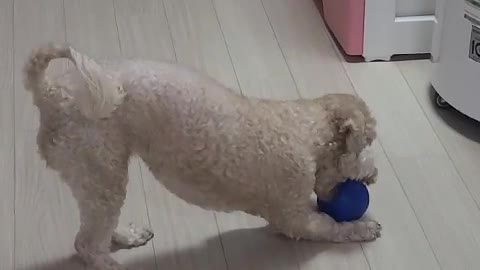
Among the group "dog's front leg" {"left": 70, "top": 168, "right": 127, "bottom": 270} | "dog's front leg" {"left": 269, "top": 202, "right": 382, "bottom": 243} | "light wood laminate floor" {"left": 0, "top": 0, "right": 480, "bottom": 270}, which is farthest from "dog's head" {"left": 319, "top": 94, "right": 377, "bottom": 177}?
"dog's front leg" {"left": 70, "top": 168, "right": 127, "bottom": 270}

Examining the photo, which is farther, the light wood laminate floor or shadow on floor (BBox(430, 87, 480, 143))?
shadow on floor (BBox(430, 87, 480, 143))

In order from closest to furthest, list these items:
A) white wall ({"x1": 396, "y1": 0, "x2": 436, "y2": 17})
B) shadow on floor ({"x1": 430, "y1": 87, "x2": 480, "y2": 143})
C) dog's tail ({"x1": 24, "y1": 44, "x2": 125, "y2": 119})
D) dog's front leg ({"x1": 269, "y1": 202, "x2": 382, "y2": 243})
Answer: dog's tail ({"x1": 24, "y1": 44, "x2": 125, "y2": 119}), dog's front leg ({"x1": 269, "y1": 202, "x2": 382, "y2": 243}), shadow on floor ({"x1": 430, "y1": 87, "x2": 480, "y2": 143}), white wall ({"x1": 396, "y1": 0, "x2": 436, "y2": 17})

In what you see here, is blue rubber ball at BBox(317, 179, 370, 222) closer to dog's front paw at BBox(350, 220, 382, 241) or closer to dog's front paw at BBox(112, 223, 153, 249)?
dog's front paw at BBox(350, 220, 382, 241)

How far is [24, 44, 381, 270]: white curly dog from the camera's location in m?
1.75

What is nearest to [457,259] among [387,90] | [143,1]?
[387,90]

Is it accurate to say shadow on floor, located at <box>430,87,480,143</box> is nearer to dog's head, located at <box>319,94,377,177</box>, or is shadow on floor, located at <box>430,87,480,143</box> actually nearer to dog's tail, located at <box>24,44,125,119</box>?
dog's head, located at <box>319,94,377,177</box>

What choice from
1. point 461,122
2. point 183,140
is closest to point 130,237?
point 183,140

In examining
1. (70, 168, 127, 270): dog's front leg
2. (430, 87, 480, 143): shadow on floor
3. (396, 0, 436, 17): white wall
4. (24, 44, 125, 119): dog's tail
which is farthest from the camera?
(396, 0, 436, 17): white wall

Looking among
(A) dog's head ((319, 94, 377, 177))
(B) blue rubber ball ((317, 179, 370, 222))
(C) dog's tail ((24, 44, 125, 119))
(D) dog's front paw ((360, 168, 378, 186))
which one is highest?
(C) dog's tail ((24, 44, 125, 119))

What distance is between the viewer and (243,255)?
2.02 meters

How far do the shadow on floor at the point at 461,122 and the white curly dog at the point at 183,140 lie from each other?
52 centimetres

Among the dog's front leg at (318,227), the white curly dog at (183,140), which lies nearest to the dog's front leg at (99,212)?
the white curly dog at (183,140)

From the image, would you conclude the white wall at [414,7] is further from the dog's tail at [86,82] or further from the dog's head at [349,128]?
the dog's tail at [86,82]

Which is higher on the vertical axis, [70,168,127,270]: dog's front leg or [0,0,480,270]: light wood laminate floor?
[70,168,127,270]: dog's front leg
